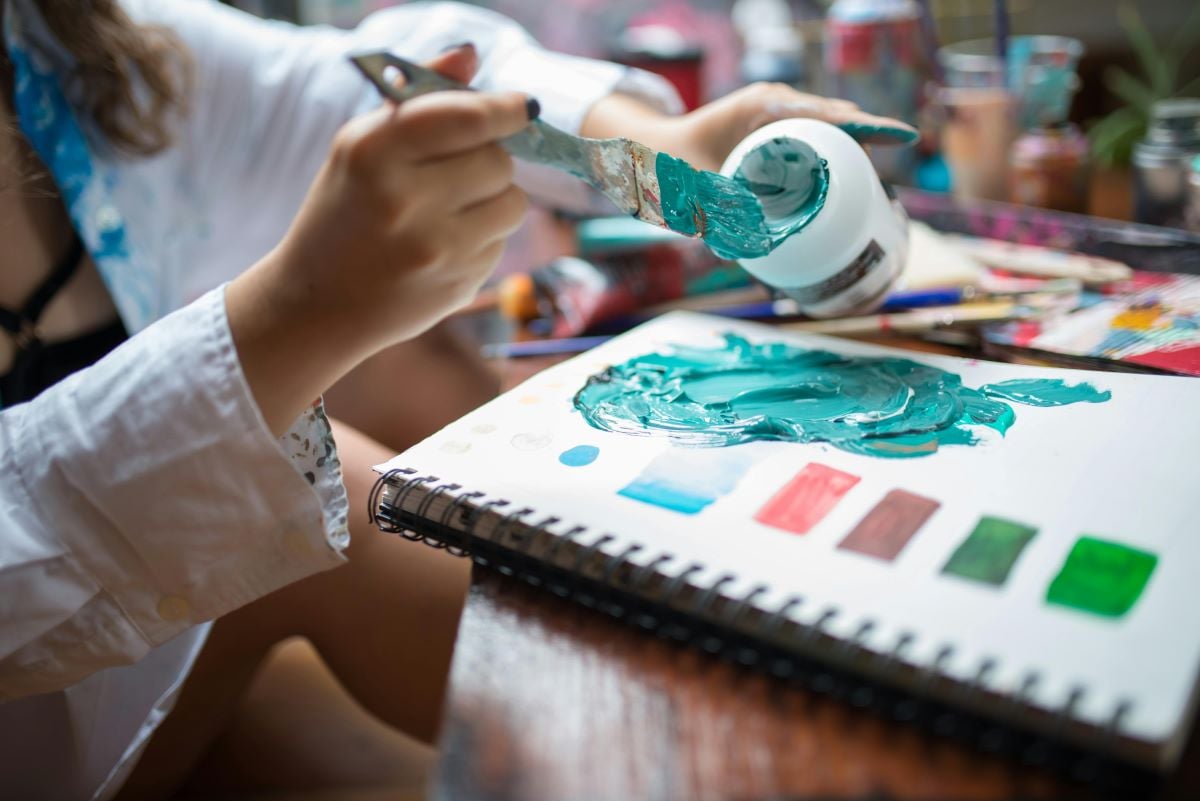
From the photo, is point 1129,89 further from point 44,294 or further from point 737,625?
point 44,294

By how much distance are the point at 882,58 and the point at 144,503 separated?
73 cm

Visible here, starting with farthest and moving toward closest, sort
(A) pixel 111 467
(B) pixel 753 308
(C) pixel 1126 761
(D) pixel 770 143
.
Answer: (B) pixel 753 308 → (D) pixel 770 143 → (A) pixel 111 467 → (C) pixel 1126 761

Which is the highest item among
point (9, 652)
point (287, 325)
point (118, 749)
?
point (287, 325)

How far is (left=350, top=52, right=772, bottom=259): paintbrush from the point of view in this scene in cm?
39

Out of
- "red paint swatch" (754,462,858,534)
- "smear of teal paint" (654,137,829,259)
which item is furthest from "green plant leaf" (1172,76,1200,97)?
"red paint swatch" (754,462,858,534)

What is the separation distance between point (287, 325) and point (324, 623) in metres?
0.23

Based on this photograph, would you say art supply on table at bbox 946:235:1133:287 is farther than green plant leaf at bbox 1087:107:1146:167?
No

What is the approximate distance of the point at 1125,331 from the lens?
1.66 feet

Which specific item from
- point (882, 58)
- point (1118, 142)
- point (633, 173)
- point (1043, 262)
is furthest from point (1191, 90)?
point (633, 173)

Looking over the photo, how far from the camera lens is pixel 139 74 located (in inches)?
25.0

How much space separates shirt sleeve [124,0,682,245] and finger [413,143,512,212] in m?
0.29

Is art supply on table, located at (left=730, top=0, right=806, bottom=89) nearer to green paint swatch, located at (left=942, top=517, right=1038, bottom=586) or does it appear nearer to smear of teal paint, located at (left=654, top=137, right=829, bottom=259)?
smear of teal paint, located at (left=654, top=137, right=829, bottom=259)

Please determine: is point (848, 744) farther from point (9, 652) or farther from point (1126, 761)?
point (9, 652)

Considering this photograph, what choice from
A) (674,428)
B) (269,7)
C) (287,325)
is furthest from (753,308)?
(269,7)
